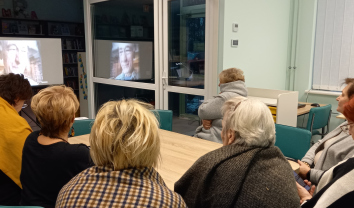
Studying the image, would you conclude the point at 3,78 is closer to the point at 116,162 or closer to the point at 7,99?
the point at 7,99

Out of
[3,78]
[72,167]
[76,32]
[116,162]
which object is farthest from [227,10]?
[76,32]

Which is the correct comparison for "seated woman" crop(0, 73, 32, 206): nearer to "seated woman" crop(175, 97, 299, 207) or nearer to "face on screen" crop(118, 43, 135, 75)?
"seated woman" crop(175, 97, 299, 207)

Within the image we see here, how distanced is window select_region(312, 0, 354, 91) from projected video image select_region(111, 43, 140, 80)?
2.64 metres

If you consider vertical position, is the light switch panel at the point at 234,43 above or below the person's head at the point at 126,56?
above

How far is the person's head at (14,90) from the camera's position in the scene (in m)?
2.05

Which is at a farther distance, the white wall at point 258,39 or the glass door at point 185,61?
the glass door at point 185,61

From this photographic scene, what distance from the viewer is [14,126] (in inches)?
75.3

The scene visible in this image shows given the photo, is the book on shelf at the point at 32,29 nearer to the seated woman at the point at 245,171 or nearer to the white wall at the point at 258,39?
the white wall at the point at 258,39

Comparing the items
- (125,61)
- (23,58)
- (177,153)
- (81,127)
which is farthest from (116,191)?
(23,58)

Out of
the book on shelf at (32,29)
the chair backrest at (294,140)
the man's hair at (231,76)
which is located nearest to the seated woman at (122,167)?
the chair backrest at (294,140)

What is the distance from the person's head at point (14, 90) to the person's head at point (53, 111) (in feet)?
1.93

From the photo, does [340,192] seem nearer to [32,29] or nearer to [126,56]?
[126,56]

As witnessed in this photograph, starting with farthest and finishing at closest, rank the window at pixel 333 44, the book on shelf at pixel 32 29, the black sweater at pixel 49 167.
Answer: the book on shelf at pixel 32 29 < the window at pixel 333 44 < the black sweater at pixel 49 167

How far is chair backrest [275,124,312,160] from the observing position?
2295 mm
